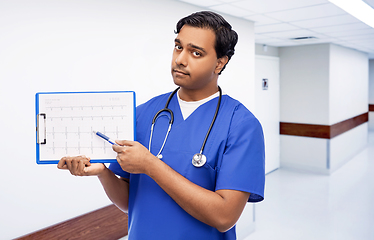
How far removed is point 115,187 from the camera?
3.71 feet

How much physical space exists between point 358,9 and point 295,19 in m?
0.61

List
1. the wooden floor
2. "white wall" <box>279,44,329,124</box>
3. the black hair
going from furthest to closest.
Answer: "white wall" <box>279,44,329,124</box>, the wooden floor, the black hair

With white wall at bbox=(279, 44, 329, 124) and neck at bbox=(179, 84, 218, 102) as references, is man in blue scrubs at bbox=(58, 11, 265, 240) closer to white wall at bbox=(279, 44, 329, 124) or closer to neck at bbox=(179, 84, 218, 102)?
neck at bbox=(179, 84, 218, 102)

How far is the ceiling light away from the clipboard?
2528 millimetres

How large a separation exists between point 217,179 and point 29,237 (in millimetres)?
1411

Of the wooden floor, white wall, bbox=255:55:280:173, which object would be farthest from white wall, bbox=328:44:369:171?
the wooden floor

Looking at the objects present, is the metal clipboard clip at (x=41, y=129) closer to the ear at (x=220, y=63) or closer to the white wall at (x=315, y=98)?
the ear at (x=220, y=63)

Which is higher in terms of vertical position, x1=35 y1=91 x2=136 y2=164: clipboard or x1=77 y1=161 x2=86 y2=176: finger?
x1=35 y1=91 x2=136 y2=164: clipboard

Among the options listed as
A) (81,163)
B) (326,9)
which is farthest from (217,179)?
(326,9)

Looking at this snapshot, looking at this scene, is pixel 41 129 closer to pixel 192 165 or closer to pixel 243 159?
pixel 192 165

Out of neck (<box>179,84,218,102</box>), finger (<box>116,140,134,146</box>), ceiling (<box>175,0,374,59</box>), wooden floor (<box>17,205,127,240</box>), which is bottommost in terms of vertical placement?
wooden floor (<box>17,205,127,240</box>)

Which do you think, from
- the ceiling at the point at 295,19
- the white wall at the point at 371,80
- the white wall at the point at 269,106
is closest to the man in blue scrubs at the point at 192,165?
the ceiling at the point at 295,19

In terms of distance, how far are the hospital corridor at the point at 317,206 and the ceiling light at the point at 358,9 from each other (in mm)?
2319

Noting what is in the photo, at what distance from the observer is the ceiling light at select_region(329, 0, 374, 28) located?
9.63 feet
